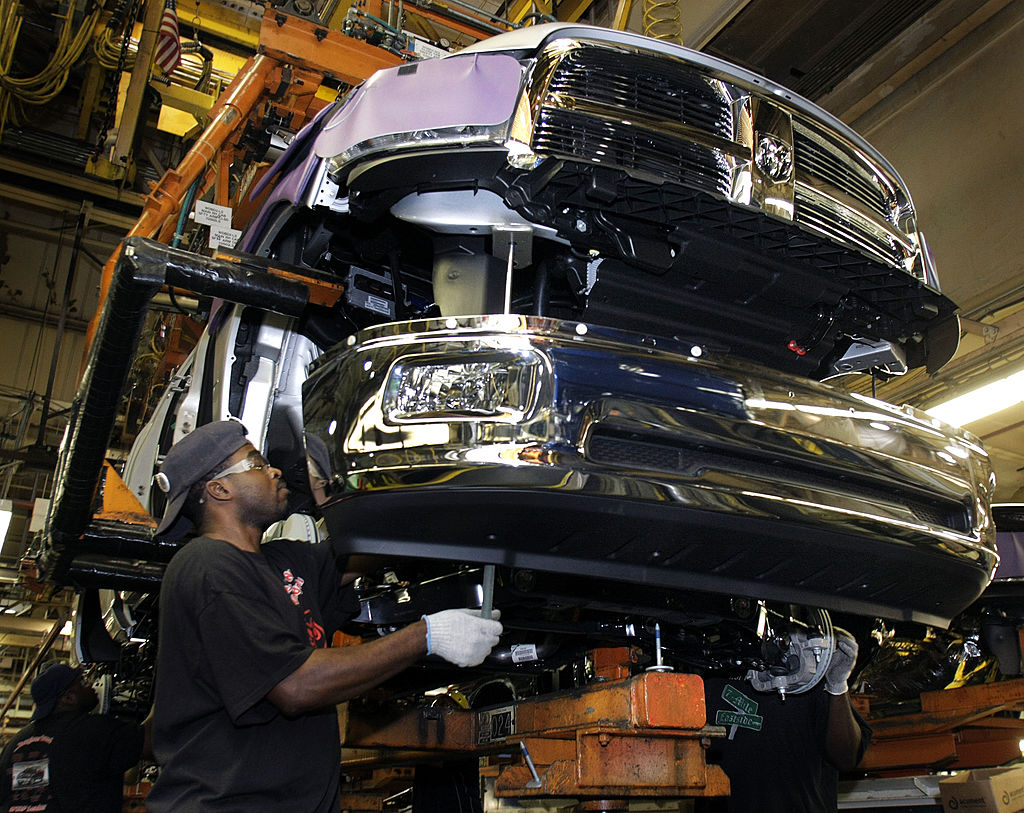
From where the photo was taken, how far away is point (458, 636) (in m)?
1.85

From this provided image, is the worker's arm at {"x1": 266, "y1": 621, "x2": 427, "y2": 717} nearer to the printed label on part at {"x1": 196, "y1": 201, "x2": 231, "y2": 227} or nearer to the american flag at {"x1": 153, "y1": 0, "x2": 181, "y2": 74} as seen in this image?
the printed label on part at {"x1": 196, "y1": 201, "x2": 231, "y2": 227}

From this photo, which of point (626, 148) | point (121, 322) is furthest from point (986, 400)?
point (121, 322)

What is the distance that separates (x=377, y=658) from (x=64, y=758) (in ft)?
9.72

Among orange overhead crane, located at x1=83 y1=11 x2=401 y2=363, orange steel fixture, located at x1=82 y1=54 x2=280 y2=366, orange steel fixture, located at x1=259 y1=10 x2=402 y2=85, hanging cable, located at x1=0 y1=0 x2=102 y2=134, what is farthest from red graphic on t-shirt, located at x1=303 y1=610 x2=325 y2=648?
hanging cable, located at x1=0 y1=0 x2=102 y2=134

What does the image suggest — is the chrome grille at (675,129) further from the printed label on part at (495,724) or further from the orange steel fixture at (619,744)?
the printed label on part at (495,724)

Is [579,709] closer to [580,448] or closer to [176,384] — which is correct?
[580,448]

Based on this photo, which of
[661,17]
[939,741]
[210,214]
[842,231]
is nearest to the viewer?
[842,231]

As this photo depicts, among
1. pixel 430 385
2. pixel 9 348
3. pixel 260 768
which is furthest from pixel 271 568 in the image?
pixel 9 348

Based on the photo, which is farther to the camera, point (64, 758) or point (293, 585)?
point (64, 758)

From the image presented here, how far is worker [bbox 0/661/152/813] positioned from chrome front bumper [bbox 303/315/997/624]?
2.76 metres

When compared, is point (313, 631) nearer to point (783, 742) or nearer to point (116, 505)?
point (116, 505)

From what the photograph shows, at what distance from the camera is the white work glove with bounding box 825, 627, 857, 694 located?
2791 millimetres

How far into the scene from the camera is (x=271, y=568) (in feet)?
6.73

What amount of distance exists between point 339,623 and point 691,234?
1288mm
